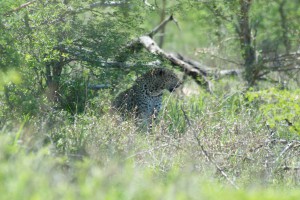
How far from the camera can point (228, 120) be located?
1070cm

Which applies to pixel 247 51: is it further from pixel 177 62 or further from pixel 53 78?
pixel 53 78

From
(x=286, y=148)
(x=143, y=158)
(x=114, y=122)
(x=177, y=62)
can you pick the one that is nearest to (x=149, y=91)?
(x=177, y=62)

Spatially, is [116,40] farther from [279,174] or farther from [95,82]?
[279,174]

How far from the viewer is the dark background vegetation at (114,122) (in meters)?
5.80

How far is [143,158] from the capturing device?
8.34m

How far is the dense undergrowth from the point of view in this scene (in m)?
5.41

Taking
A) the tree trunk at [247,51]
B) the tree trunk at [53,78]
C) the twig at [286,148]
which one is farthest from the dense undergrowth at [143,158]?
the tree trunk at [247,51]

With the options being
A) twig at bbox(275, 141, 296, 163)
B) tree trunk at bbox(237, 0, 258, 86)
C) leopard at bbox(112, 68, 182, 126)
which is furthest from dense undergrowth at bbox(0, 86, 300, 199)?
tree trunk at bbox(237, 0, 258, 86)

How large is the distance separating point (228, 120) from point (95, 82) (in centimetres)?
210

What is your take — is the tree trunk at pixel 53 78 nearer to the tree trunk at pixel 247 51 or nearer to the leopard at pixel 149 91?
the leopard at pixel 149 91

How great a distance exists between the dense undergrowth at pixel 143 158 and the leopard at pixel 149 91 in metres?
0.71

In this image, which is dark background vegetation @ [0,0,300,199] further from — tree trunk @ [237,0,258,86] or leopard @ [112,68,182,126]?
tree trunk @ [237,0,258,86]

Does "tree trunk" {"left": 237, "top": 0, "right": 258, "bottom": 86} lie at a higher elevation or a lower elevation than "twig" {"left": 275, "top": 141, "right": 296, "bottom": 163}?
higher

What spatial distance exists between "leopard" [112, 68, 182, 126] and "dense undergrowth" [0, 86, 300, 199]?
71cm
